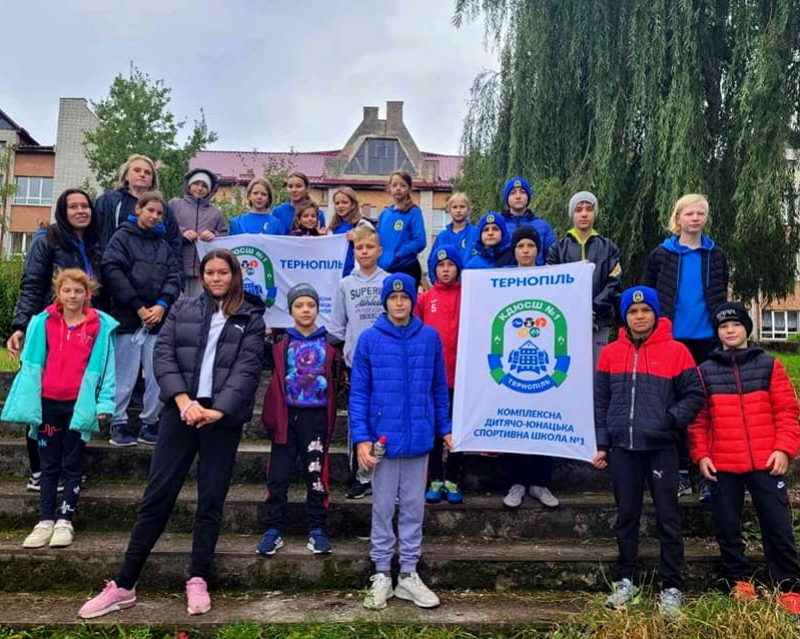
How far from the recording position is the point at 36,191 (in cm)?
3731

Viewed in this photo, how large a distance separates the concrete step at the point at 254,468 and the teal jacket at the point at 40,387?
77cm

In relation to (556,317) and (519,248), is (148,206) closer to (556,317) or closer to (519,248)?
(519,248)

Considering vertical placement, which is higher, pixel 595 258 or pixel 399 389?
pixel 595 258

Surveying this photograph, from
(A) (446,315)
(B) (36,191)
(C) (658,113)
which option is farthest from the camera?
(B) (36,191)

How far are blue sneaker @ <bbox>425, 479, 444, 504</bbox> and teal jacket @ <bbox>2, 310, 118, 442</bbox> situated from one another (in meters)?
2.22

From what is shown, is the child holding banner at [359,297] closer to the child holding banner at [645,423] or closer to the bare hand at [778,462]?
the child holding banner at [645,423]

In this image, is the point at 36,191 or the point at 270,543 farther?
the point at 36,191

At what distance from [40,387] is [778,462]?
181 inches

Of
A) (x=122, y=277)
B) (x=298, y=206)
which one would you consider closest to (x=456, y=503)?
(x=122, y=277)

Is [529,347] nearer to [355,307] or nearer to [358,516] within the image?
[355,307]

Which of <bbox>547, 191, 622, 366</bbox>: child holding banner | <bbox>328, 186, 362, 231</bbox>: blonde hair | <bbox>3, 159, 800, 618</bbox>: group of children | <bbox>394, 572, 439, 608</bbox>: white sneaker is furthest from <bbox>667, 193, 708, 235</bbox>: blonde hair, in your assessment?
<bbox>394, 572, 439, 608</bbox>: white sneaker

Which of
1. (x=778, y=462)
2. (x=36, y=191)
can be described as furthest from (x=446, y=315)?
(x=36, y=191)

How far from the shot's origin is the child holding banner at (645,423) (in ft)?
12.6

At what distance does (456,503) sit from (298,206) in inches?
135
